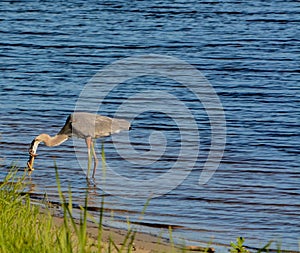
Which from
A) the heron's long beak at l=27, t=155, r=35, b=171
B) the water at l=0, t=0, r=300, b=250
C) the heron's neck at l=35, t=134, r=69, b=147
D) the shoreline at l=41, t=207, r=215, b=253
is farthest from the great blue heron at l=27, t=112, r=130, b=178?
the shoreline at l=41, t=207, r=215, b=253

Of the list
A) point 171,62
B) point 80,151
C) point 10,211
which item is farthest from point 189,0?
point 10,211

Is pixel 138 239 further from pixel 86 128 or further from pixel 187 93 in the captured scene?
pixel 187 93

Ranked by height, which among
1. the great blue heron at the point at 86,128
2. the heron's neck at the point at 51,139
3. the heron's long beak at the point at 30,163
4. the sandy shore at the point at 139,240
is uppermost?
the great blue heron at the point at 86,128

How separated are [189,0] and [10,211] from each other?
19.7 meters

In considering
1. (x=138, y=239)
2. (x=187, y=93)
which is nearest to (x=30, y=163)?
(x=138, y=239)

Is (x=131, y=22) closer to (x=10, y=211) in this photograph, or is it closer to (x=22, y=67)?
(x=22, y=67)

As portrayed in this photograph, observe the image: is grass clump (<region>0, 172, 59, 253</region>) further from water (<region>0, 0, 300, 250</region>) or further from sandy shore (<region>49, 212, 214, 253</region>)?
sandy shore (<region>49, 212, 214, 253</region>)

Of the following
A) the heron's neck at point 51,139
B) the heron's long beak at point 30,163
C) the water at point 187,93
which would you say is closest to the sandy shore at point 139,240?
the water at point 187,93

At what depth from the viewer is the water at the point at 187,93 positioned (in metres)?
8.23

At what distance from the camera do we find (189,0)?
24766mm

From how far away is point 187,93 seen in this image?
14.1m

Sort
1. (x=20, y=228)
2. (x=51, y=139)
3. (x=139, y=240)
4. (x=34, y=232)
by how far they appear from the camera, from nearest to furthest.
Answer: (x=34, y=232)
(x=20, y=228)
(x=139, y=240)
(x=51, y=139)

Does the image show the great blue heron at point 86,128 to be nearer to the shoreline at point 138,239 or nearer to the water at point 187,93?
the water at point 187,93

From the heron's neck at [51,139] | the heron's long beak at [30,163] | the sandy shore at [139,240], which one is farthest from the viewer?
the heron's neck at [51,139]
